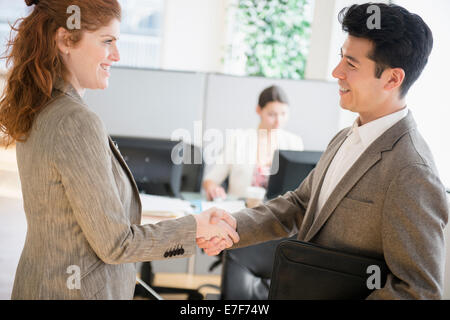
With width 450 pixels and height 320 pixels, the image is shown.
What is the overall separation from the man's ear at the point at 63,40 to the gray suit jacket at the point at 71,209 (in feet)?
0.33

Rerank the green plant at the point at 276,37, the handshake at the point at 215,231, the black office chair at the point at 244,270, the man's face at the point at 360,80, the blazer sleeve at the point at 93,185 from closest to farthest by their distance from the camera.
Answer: the blazer sleeve at the point at 93,185 → the man's face at the point at 360,80 → the handshake at the point at 215,231 → the black office chair at the point at 244,270 → the green plant at the point at 276,37

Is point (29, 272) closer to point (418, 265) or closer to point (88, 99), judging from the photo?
point (418, 265)

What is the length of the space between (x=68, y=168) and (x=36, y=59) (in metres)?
0.30

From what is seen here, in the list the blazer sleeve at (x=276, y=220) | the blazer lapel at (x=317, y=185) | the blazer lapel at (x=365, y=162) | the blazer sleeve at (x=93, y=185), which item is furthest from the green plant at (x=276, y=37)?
the blazer sleeve at (x=93, y=185)

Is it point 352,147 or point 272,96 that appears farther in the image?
point 272,96

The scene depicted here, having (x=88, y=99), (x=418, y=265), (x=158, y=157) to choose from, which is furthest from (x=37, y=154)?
(x=88, y=99)

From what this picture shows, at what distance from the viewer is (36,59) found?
1.19 metres

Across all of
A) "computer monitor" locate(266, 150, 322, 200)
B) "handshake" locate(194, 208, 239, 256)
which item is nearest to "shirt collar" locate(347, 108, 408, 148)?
"handshake" locate(194, 208, 239, 256)

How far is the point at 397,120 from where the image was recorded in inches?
52.9

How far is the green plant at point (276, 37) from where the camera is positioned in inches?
193

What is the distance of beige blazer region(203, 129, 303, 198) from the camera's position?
3.23m

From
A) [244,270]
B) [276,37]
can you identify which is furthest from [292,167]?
[276,37]

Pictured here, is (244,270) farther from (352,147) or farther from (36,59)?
(36,59)

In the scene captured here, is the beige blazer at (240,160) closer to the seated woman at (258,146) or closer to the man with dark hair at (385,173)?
the seated woman at (258,146)
